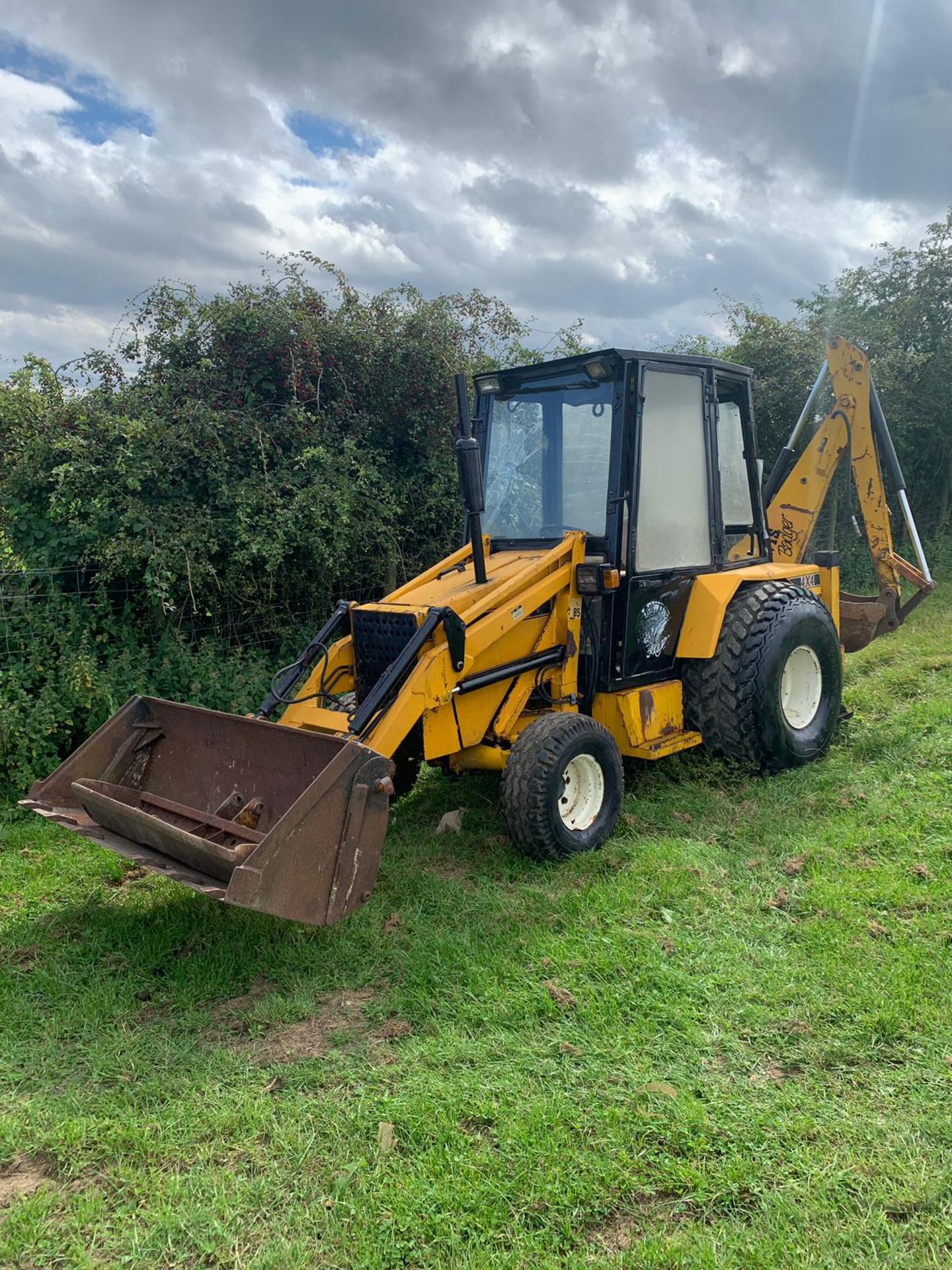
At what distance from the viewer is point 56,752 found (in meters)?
5.93

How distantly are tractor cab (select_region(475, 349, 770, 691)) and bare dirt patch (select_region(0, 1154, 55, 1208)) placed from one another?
3449mm

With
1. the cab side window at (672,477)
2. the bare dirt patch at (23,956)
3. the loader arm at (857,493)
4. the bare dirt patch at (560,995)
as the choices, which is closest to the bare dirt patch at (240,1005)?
the bare dirt patch at (23,956)

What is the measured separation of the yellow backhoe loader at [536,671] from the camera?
378cm

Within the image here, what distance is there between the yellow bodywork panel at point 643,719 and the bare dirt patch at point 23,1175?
133 inches

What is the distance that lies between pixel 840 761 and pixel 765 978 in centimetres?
274

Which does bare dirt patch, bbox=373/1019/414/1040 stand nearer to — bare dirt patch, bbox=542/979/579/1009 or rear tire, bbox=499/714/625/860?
bare dirt patch, bbox=542/979/579/1009

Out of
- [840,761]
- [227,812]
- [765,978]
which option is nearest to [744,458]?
[840,761]

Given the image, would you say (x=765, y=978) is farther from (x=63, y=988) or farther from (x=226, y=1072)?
(x=63, y=988)

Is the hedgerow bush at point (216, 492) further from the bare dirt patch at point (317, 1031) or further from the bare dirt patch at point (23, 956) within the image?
the bare dirt patch at point (317, 1031)

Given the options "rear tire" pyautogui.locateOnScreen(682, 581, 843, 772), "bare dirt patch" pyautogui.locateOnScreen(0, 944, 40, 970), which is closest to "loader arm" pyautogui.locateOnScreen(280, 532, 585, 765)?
"rear tire" pyautogui.locateOnScreen(682, 581, 843, 772)

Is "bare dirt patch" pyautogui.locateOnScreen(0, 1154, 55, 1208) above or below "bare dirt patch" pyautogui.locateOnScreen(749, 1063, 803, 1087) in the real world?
below

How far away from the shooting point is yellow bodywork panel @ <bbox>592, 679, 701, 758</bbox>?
17.0 feet

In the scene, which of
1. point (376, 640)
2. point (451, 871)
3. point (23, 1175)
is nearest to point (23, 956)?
point (23, 1175)

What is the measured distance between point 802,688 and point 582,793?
6.94ft
